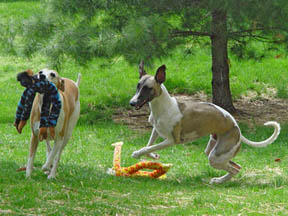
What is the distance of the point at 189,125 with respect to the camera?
22.1 feet

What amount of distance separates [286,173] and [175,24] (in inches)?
160

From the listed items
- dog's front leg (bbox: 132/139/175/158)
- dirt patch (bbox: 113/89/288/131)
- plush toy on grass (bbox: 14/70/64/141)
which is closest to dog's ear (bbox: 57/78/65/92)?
plush toy on grass (bbox: 14/70/64/141)

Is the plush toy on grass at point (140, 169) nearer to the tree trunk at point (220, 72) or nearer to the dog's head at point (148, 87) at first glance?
the dog's head at point (148, 87)

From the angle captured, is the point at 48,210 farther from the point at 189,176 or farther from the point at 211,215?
the point at 189,176

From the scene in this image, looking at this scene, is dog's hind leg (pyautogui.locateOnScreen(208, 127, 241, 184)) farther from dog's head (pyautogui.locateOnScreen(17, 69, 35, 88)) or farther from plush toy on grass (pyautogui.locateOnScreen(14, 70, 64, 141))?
dog's head (pyautogui.locateOnScreen(17, 69, 35, 88))

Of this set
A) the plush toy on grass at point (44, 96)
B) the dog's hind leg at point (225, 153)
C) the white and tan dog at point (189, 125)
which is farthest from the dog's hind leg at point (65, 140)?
the dog's hind leg at point (225, 153)

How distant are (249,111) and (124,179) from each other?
19.2 feet

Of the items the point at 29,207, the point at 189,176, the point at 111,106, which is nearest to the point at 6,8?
the point at 111,106

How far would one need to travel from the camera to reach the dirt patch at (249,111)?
11070 mm

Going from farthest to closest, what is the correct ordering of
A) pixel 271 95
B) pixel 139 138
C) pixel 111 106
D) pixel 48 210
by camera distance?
pixel 271 95
pixel 111 106
pixel 139 138
pixel 48 210

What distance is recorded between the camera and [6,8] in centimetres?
1858

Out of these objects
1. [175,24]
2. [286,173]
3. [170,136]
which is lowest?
[286,173]

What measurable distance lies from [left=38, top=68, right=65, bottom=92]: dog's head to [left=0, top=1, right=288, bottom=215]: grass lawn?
1.08 metres

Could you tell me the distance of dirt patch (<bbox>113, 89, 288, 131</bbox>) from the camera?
1107cm
